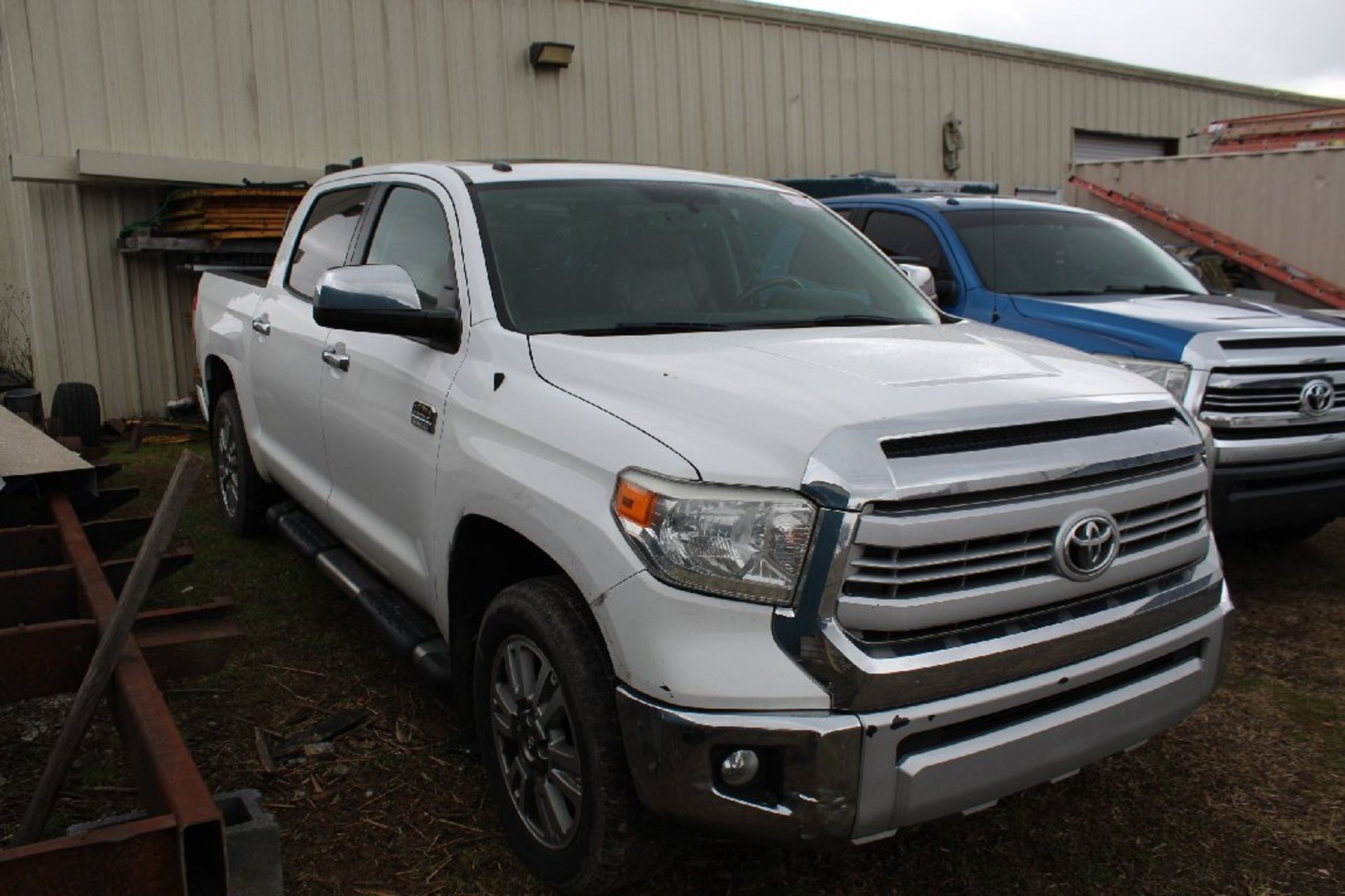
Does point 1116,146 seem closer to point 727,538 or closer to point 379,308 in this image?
point 379,308

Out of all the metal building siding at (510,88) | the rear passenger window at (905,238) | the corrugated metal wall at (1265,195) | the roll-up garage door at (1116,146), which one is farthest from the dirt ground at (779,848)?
the roll-up garage door at (1116,146)

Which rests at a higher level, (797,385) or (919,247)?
(919,247)

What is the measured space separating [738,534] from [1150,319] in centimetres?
365

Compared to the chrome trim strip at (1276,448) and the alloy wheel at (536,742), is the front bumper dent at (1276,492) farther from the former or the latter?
the alloy wheel at (536,742)

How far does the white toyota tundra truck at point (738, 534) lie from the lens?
2.14 meters

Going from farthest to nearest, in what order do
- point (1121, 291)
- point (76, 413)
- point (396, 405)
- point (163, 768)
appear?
1. point (76, 413)
2. point (1121, 291)
3. point (396, 405)
4. point (163, 768)

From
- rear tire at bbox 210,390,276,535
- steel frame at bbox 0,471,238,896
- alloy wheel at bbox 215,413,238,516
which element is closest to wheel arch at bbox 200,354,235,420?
rear tire at bbox 210,390,276,535

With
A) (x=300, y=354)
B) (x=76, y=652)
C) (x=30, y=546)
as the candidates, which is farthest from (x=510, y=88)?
(x=76, y=652)

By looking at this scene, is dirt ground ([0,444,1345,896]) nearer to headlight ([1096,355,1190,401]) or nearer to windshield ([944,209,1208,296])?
headlight ([1096,355,1190,401])

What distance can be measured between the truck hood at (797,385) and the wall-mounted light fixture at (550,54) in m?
8.41

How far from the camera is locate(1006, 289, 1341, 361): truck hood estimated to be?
4.93 metres

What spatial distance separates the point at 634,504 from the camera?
2260 mm

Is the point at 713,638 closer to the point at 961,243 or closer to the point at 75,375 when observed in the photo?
the point at 961,243

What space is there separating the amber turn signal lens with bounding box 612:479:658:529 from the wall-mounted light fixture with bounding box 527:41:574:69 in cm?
930
